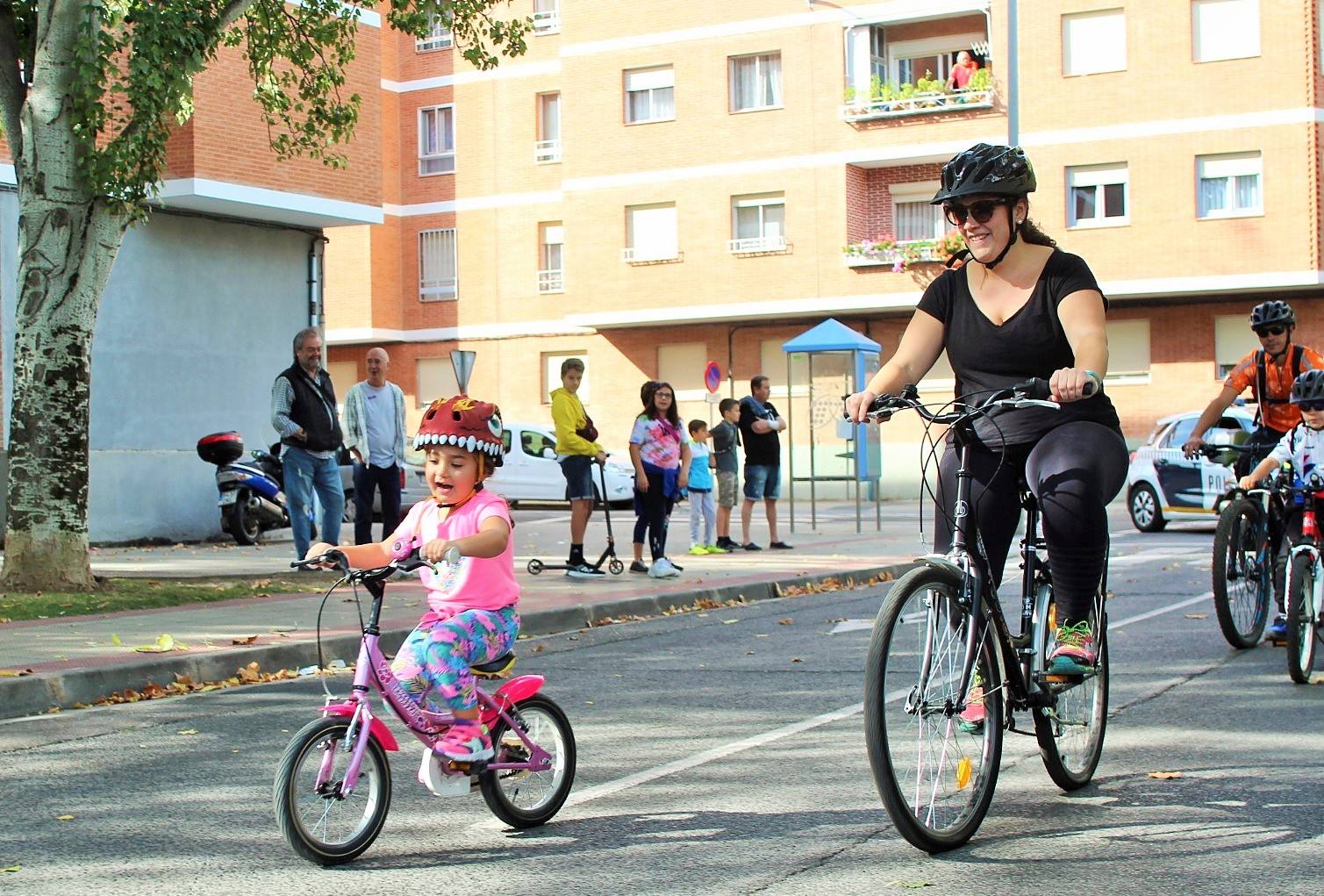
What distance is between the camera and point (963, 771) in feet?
16.1

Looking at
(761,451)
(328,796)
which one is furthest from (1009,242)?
(761,451)

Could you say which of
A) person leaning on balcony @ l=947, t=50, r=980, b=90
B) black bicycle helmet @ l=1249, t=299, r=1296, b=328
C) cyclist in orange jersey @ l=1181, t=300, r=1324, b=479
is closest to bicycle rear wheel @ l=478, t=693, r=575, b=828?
cyclist in orange jersey @ l=1181, t=300, r=1324, b=479

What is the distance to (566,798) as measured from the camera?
5766mm

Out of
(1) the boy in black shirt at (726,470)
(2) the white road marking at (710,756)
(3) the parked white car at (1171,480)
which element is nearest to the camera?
(2) the white road marking at (710,756)

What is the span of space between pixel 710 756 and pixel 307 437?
25.5 ft

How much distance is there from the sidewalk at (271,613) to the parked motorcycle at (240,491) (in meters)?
0.32

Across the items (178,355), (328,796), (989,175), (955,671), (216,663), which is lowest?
(216,663)

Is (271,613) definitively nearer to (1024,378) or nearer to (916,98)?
(1024,378)

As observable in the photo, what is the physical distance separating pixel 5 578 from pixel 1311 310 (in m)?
28.0

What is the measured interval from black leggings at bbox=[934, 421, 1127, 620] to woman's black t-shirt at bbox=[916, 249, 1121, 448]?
0.17 ft

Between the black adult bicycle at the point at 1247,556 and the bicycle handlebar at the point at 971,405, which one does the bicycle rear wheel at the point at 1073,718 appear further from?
the black adult bicycle at the point at 1247,556

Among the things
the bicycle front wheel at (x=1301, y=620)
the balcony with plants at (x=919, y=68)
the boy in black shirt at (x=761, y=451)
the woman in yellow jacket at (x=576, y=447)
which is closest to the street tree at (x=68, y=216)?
the woman in yellow jacket at (x=576, y=447)

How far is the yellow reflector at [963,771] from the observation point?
4.91 meters

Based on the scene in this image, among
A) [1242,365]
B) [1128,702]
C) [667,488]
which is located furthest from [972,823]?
[667,488]
